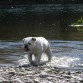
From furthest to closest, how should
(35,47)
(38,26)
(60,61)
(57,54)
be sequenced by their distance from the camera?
(38,26)
(57,54)
(60,61)
(35,47)

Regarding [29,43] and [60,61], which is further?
[60,61]

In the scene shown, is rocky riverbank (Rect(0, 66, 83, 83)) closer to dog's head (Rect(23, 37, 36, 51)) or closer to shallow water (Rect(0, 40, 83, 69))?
dog's head (Rect(23, 37, 36, 51))

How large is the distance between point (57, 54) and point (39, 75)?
4231 millimetres

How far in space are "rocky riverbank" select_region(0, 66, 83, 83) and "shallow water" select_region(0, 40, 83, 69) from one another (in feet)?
3.98

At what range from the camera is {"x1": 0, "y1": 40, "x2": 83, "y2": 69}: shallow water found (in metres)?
14.2

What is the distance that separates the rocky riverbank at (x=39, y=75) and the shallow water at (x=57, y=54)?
3.98 feet

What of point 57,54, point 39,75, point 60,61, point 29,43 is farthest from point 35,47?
point 57,54

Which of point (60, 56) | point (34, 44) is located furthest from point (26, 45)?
point (60, 56)

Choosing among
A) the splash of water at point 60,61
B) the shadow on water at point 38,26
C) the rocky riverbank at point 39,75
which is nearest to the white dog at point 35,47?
the splash of water at point 60,61

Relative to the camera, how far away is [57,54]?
15656 mm

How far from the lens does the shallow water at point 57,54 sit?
14.2 metres

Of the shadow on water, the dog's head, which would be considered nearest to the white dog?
the dog's head

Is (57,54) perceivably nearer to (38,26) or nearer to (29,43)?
(29,43)

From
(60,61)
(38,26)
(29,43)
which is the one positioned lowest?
(60,61)
